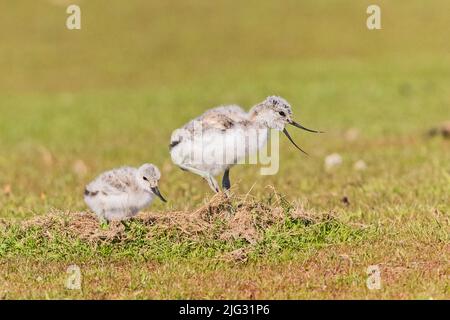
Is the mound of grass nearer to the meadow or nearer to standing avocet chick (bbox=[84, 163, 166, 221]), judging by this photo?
the meadow

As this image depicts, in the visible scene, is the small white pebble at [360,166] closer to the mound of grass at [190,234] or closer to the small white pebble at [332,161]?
the small white pebble at [332,161]

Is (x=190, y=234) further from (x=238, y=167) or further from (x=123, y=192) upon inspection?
(x=238, y=167)

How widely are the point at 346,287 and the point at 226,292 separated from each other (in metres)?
1.06

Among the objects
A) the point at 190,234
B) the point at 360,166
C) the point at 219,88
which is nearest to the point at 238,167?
the point at 360,166

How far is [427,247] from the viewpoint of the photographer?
8.42m

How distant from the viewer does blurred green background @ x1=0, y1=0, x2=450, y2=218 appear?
13.5 meters

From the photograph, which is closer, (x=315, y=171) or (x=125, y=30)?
(x=315, y=171)

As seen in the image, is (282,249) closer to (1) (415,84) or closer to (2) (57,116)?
(2) (57,116)

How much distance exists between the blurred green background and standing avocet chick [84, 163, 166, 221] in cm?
231

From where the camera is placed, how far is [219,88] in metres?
28.4

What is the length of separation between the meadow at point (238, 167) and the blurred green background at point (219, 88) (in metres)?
0.09

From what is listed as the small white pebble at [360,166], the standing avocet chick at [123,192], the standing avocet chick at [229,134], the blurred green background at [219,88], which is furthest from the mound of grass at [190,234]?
the small white pebble at [360,166]

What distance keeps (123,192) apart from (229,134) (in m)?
1.28

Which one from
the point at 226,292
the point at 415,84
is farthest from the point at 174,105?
the point at 226,292
